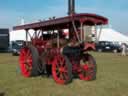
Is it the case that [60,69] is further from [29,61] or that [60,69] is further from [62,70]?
[29,61]

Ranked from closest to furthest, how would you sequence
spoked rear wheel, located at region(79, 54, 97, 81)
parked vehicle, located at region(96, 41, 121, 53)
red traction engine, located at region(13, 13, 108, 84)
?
red traction engine, located at region(13, 13, 108, 84), spoked rear wheel, located at region(79, 54, 97, 81), parked vehicle, located at region(96, 41, 121, 53)

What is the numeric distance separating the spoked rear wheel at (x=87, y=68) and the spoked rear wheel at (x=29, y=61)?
213 centimetres

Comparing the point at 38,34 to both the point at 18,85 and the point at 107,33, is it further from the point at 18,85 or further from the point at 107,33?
the point at 107,33

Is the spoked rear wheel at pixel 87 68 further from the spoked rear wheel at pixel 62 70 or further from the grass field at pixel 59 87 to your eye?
the spoked rear wheel at pixel 62 70

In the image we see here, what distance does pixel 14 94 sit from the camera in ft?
40.7

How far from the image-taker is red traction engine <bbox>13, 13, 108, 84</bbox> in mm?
14961

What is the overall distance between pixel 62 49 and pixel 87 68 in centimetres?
133

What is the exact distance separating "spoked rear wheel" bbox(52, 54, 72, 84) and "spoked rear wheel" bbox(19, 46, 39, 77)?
1.79 m

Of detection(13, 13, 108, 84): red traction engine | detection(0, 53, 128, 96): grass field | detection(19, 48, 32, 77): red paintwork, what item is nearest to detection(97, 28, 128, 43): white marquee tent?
detection(19, 48, 32, 77): red paintwork

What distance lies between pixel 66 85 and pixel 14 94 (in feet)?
8.66

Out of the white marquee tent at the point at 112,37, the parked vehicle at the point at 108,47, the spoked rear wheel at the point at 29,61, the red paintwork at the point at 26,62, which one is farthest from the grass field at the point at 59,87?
the white marquee tent at the point at 112,37

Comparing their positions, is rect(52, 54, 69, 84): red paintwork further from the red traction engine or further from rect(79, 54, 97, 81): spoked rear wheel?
rect(79, 54, 97, 81): spoked rear wheel

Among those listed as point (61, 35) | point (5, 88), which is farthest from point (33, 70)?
point (5, 88)

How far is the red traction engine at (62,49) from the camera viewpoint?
15.0 metres
